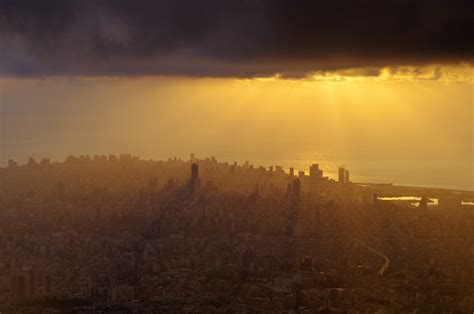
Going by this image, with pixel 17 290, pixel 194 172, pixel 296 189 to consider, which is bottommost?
pixel 17 290

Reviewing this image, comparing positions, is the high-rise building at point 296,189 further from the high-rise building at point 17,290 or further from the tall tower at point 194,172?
the high-rise building at point 17,290

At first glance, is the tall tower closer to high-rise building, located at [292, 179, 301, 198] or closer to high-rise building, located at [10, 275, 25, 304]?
high-rise building, located at [292, 179, 301, 198]

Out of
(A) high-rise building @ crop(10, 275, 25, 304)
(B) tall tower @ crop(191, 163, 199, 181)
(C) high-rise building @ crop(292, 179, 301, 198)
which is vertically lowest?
(A) high-rise building @ crop(10, 275, 25, 304)

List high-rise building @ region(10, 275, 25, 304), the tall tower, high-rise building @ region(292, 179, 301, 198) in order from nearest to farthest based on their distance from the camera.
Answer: high-rise building @ region(10, 275, 25, 304) → high-rise building @ region(292, 179, 301, 198) → the tall tower

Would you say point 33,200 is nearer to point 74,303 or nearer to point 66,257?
point 66,257

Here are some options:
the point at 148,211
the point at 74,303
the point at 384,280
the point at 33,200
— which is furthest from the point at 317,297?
the point at 33,200

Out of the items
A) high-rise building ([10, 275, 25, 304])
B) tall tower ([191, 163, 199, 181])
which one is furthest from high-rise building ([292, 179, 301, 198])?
high-rise building ([10, 275, 25, 304])

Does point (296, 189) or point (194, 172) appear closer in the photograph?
point (296, 189)

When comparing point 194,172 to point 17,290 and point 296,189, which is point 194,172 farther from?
point 17,290

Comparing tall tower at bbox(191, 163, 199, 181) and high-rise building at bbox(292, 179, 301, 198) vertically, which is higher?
tall tower at bbox(191, 163, 199, 181)

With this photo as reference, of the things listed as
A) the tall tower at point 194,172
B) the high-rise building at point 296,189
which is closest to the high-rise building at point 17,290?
the high-rise building at point 296,189

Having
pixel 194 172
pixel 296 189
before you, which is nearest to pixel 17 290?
pixel 296 189
